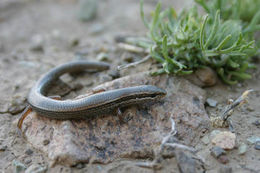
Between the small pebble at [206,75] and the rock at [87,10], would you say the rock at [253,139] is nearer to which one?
the small pebble at [206,75]

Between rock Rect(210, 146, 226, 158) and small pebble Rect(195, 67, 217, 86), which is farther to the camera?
small pebble Rect(195, 67, 217, 86)

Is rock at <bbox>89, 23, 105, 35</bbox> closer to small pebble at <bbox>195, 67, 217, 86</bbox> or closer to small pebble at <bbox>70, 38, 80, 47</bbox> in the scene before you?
small pebble at <bbox>70, 38, 80, 47</bbox>

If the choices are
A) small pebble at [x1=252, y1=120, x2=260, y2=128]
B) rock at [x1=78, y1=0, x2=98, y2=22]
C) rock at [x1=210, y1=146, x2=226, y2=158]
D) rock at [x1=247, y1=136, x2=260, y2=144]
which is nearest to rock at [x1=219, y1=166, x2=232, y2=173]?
rock at [x1=210, y1=146, x2=226, y2=158]

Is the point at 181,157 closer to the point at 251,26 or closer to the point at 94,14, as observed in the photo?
the point at 251,26

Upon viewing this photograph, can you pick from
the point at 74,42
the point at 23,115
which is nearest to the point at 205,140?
the point at 23,115

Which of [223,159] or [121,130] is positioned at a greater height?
[223,159]

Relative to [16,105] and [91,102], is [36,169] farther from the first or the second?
[16,105]
